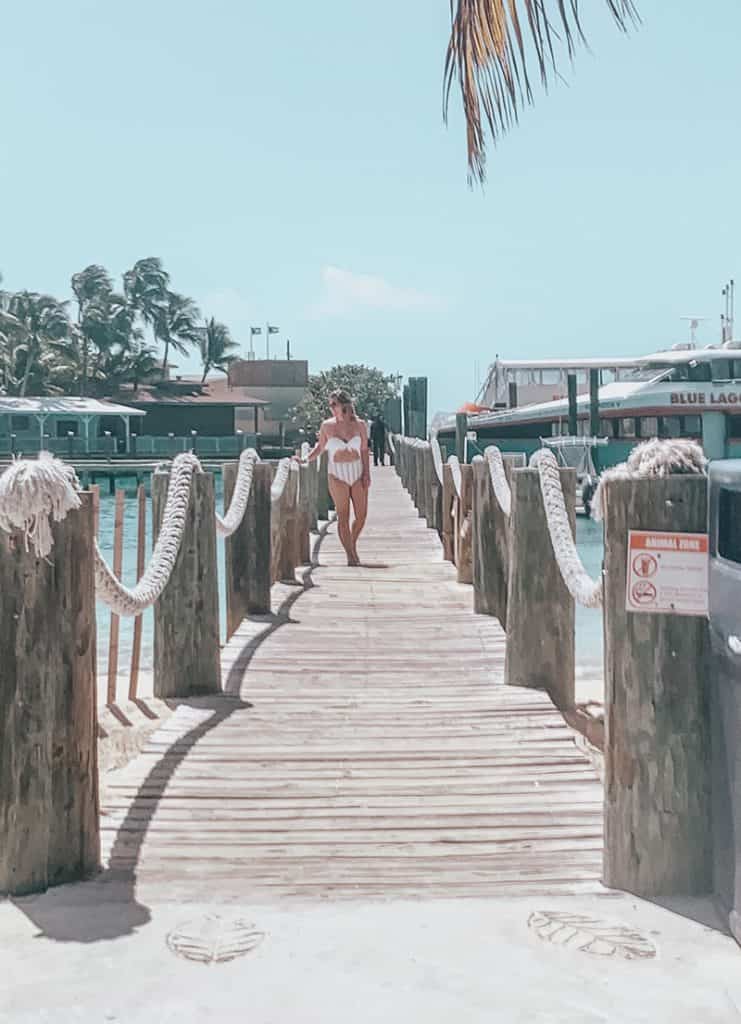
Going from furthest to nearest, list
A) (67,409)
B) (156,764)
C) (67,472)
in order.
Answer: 1. (67,409)
2. (156,764)
3. (67,472)

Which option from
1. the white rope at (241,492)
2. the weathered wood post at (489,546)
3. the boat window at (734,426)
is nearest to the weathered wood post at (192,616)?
the white rope at (241,492)

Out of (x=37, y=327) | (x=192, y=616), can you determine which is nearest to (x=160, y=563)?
(x=192, y=616)

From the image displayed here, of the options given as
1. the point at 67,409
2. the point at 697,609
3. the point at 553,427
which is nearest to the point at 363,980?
the point at 697,609

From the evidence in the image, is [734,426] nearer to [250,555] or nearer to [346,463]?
[346,463]

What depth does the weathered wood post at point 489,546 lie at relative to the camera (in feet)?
25.2

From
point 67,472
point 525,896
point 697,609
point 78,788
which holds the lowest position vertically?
point 525,896

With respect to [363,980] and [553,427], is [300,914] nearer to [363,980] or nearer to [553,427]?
[363,980]

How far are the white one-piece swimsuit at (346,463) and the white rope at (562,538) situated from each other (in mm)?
4655

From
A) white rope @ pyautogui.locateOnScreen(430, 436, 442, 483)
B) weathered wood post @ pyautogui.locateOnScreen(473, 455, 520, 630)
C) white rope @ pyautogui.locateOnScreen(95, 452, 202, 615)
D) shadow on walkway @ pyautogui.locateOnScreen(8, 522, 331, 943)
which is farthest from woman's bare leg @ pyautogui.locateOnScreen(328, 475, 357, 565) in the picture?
shadow on walkway @ pyautogui.locateOnScreen(8, 522, 331, 943)

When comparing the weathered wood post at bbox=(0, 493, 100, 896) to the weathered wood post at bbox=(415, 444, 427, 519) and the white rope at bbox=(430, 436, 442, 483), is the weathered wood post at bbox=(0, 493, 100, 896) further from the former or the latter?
the weathered wood post at bbox=(415, 444, 427, 519)

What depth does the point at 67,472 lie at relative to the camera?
11.3 feet

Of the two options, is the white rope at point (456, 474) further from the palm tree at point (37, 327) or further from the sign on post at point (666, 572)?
the palm tree at point (37, 327)

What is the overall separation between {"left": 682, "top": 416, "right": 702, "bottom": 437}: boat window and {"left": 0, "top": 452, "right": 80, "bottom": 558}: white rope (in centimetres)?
3748

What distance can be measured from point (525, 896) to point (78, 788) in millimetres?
1377
